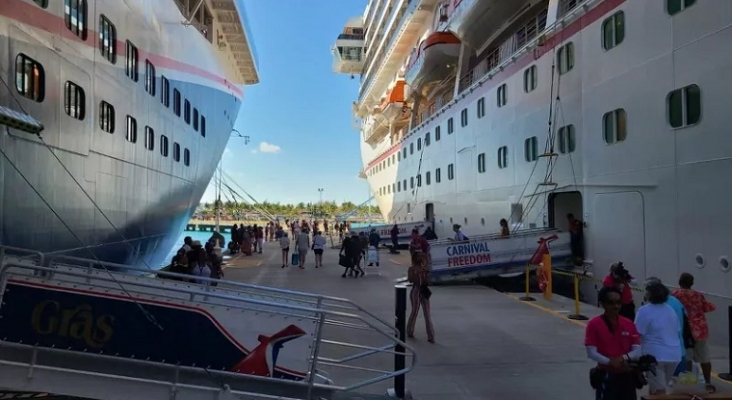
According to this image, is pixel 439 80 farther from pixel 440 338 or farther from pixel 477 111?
pixel 440 338

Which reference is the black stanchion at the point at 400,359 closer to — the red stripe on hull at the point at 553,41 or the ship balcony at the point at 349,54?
the red stripe on hull at the point at 553,41

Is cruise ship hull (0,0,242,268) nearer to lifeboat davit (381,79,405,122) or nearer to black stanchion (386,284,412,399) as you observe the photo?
black stanchion (386,284,412,399)

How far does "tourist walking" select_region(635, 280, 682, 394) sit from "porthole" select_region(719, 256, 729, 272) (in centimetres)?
473

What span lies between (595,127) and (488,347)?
7.23 m

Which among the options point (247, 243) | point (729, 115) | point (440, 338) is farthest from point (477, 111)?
point (440, 338)

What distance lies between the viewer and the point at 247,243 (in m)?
23.7

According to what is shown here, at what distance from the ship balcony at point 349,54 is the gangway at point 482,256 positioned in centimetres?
4305

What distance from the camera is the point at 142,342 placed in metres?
4.20

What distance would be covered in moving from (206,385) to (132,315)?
31.4 inches

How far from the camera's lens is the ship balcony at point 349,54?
5503 cm

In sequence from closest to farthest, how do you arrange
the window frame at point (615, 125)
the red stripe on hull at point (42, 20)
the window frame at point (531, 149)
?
the red stripe on hull at point (42, 20), the window frame at point (615, 125), the window frame at point (531, 149)

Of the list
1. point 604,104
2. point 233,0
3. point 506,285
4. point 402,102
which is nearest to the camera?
point 604,104

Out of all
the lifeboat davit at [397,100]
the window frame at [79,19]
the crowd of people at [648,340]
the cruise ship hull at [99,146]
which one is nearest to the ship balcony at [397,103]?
the lifeboat davit at [397,100]

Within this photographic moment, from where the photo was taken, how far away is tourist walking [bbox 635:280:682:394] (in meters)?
4.69
